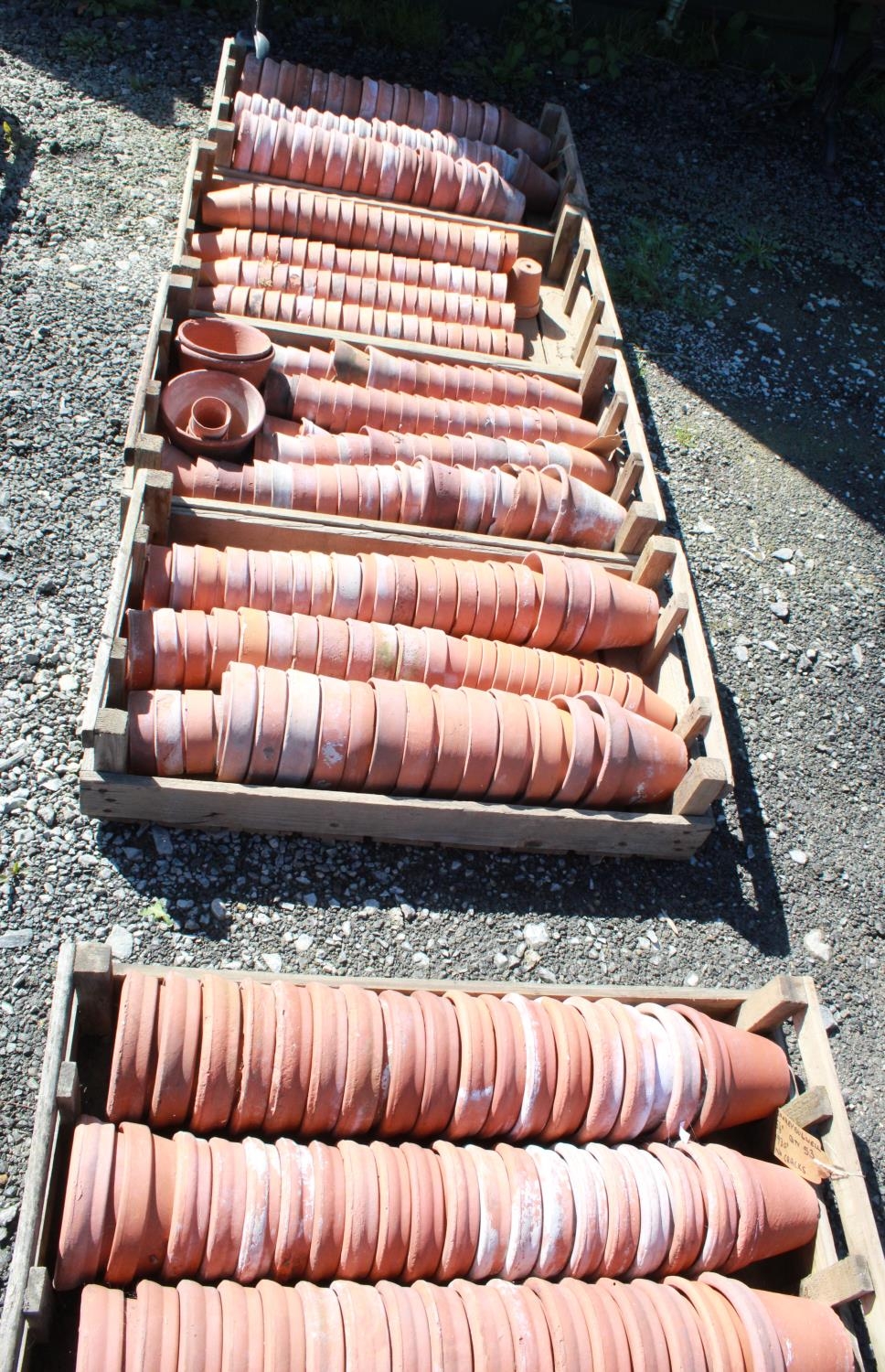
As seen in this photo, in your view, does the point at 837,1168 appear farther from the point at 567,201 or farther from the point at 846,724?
the point at 567,201

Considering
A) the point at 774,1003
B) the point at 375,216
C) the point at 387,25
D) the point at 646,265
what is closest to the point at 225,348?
the point at 375,216

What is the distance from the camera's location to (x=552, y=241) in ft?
22.7

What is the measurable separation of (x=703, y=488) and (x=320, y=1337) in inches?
204

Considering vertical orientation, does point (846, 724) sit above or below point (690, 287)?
below

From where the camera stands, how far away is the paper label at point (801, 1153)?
3.27 metres

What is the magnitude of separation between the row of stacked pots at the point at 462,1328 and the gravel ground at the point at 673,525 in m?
0.99

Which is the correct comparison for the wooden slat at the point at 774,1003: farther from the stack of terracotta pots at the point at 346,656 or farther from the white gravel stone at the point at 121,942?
the white gravel stone at the point at 121,942

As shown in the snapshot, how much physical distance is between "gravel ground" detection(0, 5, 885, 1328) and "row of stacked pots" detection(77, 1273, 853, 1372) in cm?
99

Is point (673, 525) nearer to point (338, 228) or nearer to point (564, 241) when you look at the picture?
point (564, 241)

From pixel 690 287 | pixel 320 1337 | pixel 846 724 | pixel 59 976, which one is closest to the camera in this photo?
pixel 320 1337

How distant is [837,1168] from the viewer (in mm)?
3262

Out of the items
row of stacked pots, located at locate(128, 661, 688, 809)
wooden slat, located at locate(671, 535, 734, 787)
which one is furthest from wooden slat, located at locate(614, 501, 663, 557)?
row of stacked pots, located at locate(128, 661, 688, 809)

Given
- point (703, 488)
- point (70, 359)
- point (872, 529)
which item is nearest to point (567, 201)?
point (703, 488)

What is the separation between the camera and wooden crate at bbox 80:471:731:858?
3840 millimetres
